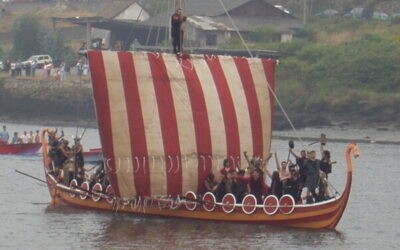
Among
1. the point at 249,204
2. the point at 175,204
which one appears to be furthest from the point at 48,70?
the point at 249,204

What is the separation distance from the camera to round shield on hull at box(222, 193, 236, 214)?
135 ft

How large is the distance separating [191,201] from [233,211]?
1.35 metres

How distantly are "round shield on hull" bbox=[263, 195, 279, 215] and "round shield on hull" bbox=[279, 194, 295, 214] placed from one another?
119 millimetres

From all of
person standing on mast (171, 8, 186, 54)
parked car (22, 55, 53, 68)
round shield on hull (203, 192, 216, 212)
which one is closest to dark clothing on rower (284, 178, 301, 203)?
round shield on hull (203, 192, 216, 212)

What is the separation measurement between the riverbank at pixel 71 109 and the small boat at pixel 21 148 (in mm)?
17356

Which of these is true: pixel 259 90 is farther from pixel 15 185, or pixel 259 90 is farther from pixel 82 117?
pixel 82 117

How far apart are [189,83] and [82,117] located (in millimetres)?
50331

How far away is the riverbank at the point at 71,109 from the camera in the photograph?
81.3 m

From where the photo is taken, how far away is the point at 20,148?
69.8 metres

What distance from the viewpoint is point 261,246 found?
3869cm

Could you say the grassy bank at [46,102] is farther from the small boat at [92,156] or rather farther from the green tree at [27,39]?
the small boat at [92,156]

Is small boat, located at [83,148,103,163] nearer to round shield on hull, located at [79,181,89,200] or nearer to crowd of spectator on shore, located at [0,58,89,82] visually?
round shield on hull, located at [79,181,89,200]

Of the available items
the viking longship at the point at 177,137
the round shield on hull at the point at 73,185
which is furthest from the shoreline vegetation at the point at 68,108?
the viking longship at the point at 177,137

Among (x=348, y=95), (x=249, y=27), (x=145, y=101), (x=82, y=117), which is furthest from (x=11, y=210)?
(x=249, y=27)
